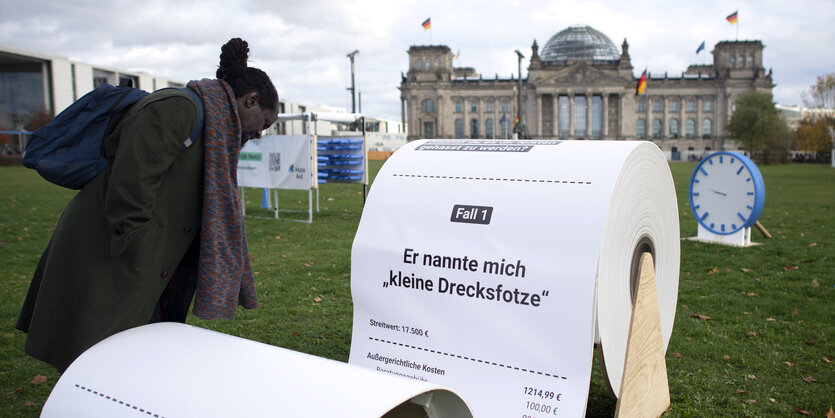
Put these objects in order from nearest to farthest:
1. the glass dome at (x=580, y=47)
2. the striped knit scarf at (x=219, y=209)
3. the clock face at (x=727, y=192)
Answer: the striped knit scarf at (x=219, y=209) → the clock face at (x=727, y=192) → the glass dome at (x=580, y=47)

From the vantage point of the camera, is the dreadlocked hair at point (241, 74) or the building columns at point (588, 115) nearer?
the dreadlocked hair at point (241, 74)

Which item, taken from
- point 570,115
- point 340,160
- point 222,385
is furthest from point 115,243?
point 570,115

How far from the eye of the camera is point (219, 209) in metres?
2.72

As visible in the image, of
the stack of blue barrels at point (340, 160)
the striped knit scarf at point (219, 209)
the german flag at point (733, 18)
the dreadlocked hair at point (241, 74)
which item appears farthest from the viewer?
the german flag at point (733, 18)

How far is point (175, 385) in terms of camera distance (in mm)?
1752

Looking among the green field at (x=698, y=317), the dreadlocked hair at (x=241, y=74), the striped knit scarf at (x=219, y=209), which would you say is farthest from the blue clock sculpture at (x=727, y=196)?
the striped knit scarf at (x=219, y=209)

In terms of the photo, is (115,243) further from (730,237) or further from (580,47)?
(580,47)

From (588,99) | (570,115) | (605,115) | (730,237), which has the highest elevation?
(588,99)

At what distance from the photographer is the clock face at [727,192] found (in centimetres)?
944

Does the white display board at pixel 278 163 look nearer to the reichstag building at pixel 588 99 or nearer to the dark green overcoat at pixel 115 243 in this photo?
the dark green overcoat at pixel 115 243

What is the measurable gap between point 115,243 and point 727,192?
32.1ft

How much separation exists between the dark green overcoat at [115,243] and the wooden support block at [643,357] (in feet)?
7.06

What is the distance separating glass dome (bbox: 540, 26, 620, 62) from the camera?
351 ft

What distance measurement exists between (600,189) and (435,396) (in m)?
1.44
